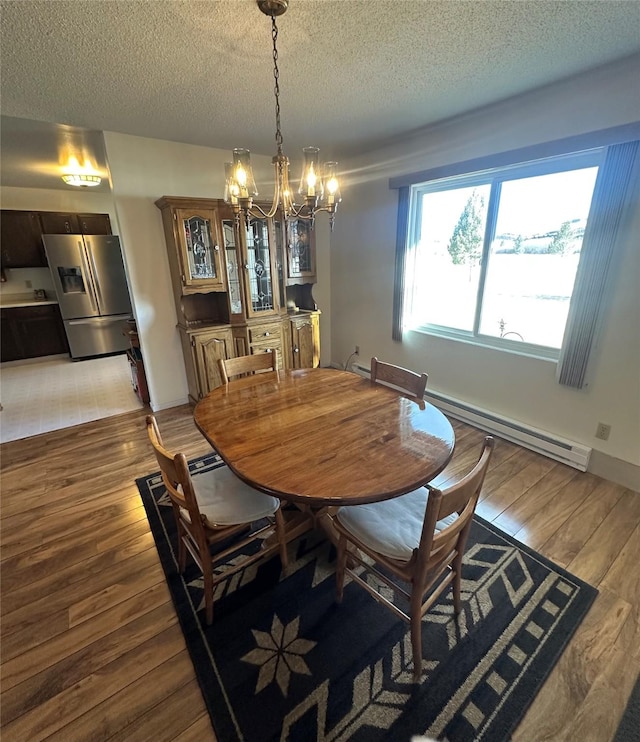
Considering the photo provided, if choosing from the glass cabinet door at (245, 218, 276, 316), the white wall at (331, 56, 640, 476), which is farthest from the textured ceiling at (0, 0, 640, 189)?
the glass cabinet door at (245, 218, 276, 316)

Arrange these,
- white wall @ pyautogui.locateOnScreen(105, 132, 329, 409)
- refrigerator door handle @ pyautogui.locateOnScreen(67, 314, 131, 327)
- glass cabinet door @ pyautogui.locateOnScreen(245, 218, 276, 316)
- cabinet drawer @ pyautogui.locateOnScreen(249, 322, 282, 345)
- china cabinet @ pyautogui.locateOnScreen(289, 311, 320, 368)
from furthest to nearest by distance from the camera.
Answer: refrigerator door handle @ pyautogui.locateOnScreen(67, 314, 131, 327) < china cabinet @ pyautogui.locateOnScreen(289, 311, 320, 368) < cabinet drawer @ pyautogui.locateOnScreen(249, 322, 282, 345) < glass cabinet door @ pyautogui.locateOnScreen(245, 218, 276, 316) < white wall @ pyautogui.locateOnScreen(105, 132, 329, 409)

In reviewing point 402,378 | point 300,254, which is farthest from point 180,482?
point 300,254

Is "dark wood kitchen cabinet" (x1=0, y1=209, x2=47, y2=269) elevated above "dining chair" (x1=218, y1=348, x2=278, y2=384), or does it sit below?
above

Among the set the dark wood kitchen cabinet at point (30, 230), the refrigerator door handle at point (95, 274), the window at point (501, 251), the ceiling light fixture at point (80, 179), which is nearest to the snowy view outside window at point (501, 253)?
the window at point (501, 251)

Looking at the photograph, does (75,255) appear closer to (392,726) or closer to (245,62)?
(245,62)

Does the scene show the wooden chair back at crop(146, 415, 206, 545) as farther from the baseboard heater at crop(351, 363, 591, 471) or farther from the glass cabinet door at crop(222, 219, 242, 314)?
the baseboard heater at crop(351, 363, 591, 471)

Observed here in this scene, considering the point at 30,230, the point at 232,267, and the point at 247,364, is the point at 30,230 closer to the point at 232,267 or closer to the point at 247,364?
the point at 232,267

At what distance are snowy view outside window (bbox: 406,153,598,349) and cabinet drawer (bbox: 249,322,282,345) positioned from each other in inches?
56.2

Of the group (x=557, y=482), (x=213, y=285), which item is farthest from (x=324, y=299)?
(x=557, y=482)

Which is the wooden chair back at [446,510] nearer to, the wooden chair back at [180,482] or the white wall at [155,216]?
the wooden chair back at [180,482]

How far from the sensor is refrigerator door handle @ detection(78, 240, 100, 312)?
517cm

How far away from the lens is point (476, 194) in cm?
287

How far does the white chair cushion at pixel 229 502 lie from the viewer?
146cm

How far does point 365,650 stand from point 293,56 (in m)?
2.83
